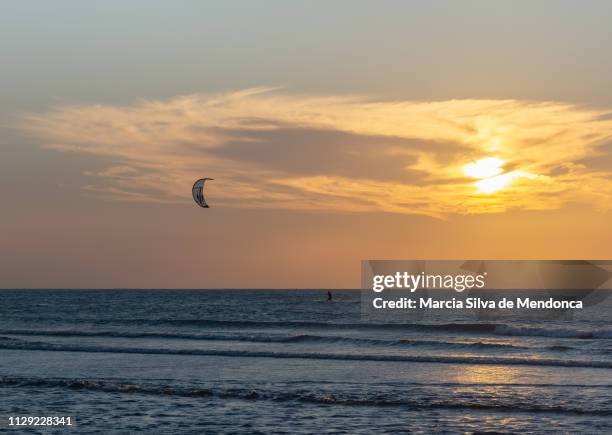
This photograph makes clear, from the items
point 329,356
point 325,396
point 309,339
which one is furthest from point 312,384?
point 309,339

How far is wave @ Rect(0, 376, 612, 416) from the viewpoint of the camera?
19156 millimetres

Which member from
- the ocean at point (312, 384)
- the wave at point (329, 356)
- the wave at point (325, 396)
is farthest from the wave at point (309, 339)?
the wave at point (325, 396)

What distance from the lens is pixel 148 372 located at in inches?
1025

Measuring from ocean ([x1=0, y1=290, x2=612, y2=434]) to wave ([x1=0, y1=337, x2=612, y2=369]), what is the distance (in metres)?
0.08

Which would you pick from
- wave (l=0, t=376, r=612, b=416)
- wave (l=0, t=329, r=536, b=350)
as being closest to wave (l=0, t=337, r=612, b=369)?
wave (l=0, t=329, r=536, b=350)

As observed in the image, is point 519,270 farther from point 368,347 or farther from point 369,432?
point 369,432

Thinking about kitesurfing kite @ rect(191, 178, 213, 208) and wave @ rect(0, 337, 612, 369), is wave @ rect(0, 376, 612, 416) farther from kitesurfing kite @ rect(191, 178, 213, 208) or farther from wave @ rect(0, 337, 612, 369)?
kitesurfing kite @ rect(191, 178, 213, 208)

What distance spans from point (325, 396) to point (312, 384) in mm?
2403

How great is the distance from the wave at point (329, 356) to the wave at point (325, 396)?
9.17 m

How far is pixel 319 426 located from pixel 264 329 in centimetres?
3794

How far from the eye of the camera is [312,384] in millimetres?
22812

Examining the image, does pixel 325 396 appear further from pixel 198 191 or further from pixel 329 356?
pixel 198 191

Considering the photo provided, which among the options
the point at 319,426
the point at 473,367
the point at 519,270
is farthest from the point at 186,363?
the point at 519,270

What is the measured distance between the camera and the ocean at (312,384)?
1738cm
